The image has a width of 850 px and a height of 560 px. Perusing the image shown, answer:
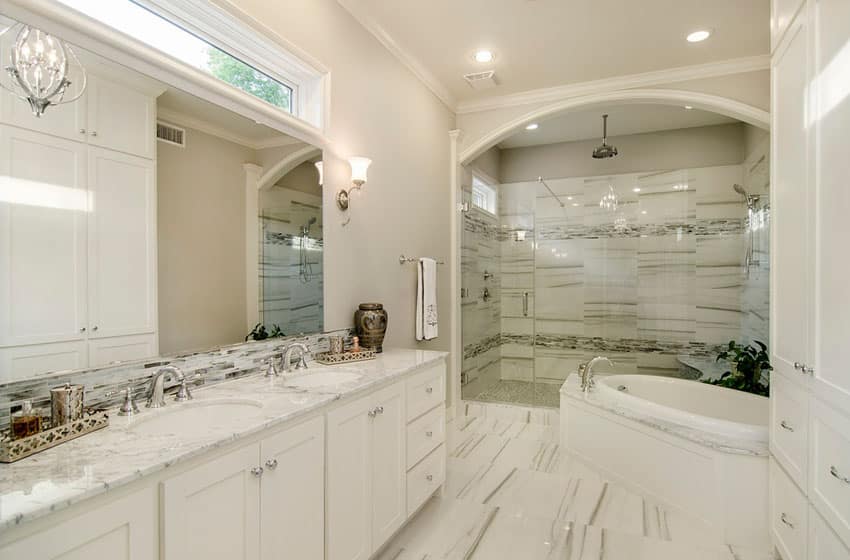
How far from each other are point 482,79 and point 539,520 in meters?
3.04

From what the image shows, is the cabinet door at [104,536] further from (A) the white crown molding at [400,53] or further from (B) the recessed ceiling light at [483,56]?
(B) the recessed ceiling light at [483,56]

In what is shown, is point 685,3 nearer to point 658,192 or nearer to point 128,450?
point 658,192

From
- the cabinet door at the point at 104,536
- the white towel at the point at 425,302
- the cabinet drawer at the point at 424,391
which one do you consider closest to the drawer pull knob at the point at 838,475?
the cabinet drawer at the point at 424,391

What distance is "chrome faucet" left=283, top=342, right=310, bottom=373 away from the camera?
203 cm

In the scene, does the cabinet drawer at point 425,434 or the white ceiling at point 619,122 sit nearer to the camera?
the cabinet drawer at point 425,434

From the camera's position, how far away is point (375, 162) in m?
2.85

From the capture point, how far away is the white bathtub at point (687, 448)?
2.17m

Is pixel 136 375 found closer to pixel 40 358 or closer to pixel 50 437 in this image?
pixel 40 358

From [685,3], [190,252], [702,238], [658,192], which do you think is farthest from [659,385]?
[190,252]

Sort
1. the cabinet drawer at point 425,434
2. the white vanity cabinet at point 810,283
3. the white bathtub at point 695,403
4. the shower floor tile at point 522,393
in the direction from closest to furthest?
the white vanity cabinet at point 810,283, the cabinet drawer at point 425,434, the white bathtub at point 695,403, the shower floor tile at point 522,393

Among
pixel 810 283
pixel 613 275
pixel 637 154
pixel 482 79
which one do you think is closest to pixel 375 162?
pixel 482 79

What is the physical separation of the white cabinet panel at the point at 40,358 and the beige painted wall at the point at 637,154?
188 inches

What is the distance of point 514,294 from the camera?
5.39m

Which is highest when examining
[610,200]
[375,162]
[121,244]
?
[610,200]
